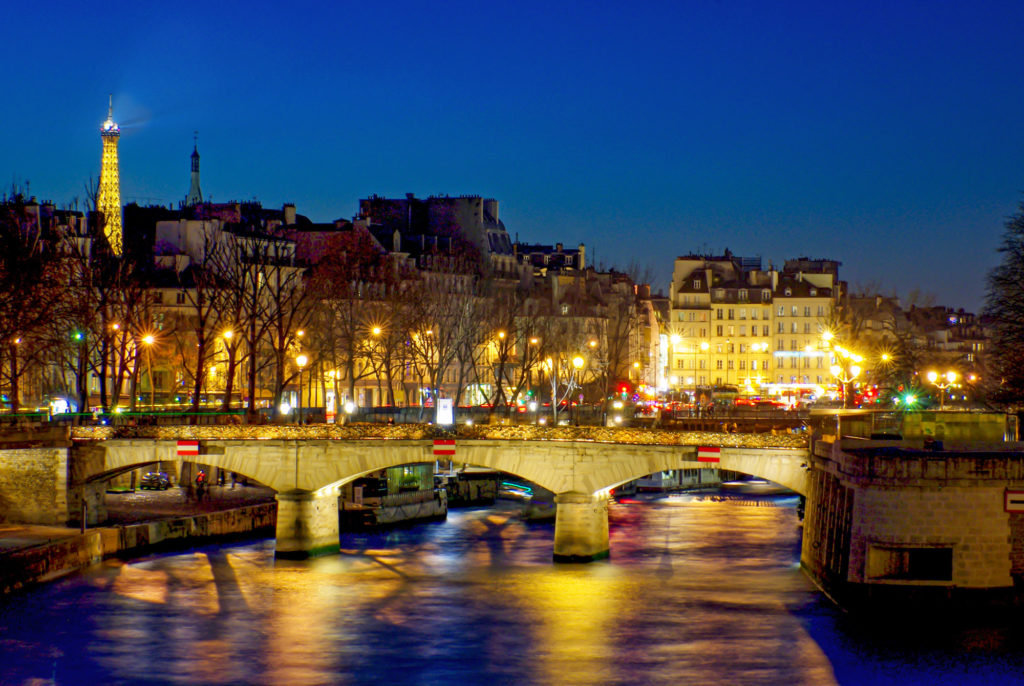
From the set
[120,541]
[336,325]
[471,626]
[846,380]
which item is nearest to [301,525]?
[120,541]

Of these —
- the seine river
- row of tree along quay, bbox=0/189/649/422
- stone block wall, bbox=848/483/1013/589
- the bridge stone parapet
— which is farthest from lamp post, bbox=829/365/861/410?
stone block wall, bbox=848/483/1013/589

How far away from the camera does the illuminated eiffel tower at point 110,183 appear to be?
3543 inches

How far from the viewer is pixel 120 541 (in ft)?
158

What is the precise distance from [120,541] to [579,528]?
1531 cm

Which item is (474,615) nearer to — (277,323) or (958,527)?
(958,527)

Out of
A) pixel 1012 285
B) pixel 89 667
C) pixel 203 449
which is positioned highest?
pixel 1012 285

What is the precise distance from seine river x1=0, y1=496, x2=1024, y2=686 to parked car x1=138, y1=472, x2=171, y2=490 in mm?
13734

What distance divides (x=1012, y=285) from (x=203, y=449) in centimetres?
2958


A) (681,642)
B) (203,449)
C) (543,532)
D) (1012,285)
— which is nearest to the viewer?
(681,642)

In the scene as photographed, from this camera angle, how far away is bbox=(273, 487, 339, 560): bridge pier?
47531 mm

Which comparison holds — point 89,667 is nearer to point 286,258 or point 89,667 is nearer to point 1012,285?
point 1012,285

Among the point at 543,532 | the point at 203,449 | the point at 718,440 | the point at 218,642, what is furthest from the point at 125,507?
the point at 718,440

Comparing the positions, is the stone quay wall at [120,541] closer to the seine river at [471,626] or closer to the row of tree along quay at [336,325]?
the seine river at [471,626]

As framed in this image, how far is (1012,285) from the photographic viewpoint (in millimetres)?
53312
